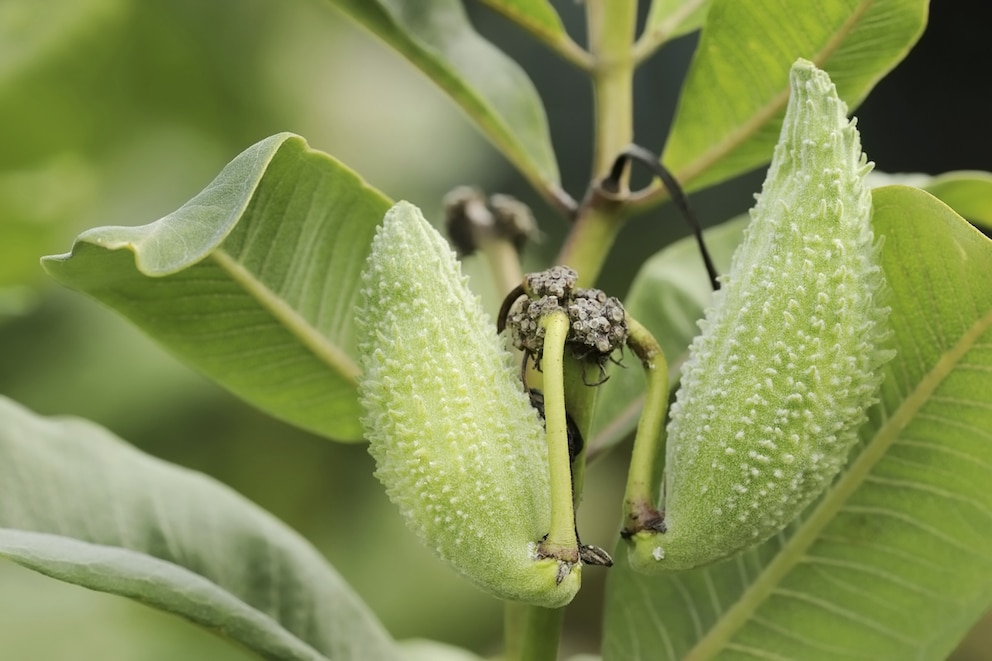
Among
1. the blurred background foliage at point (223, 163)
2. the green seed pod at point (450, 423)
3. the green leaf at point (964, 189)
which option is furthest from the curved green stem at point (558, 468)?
the blurred background foliage at point (223, 163)

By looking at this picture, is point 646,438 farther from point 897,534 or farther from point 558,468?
point 897,534

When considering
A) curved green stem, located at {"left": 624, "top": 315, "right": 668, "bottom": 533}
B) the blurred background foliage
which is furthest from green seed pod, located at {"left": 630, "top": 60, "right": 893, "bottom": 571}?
the blurred background foliage

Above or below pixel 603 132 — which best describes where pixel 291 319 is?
below

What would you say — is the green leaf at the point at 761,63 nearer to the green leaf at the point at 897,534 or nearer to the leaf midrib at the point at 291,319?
the green leaf at the point at 897,534

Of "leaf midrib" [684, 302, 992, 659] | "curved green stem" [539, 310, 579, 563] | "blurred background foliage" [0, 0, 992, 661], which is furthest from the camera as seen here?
"blurred background foliage" [0, 0, 992, 661]

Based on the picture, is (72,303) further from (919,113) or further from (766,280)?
(919,113)

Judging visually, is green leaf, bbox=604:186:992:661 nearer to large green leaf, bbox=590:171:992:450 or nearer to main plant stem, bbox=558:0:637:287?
large green leaf, bbox=590:171:992:450

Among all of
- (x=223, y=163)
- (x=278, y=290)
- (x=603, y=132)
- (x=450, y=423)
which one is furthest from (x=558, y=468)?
(x=223, y=163)
